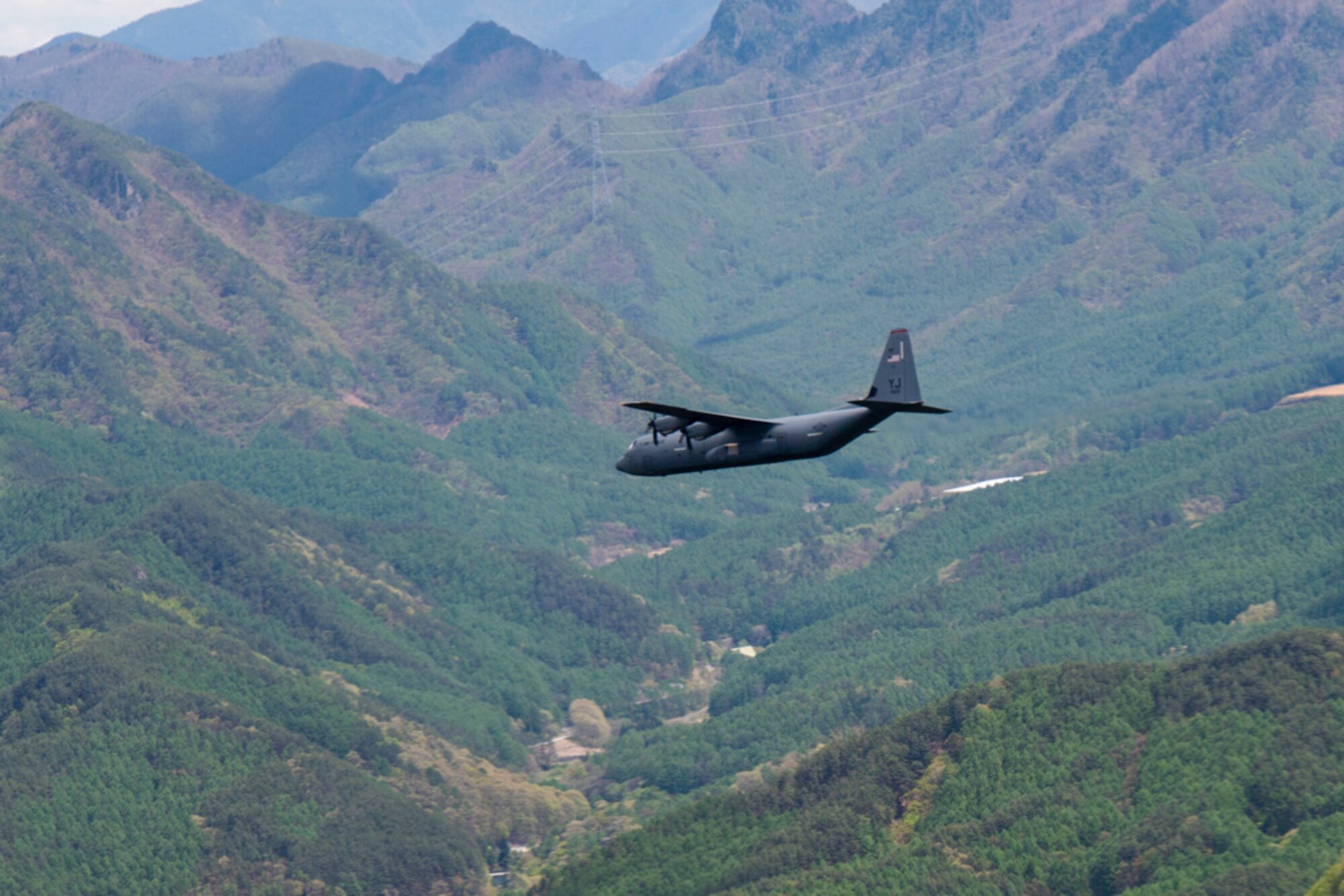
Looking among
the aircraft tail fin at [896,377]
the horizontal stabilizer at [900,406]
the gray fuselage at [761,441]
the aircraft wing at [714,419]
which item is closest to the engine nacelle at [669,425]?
the gray fuselage at [761,441]

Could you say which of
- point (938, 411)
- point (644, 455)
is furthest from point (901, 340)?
point (644, 455)

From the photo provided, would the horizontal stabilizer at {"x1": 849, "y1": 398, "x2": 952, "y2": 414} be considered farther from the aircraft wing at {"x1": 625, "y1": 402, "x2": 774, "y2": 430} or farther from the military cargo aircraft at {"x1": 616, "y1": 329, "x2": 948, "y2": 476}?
the aircraft wing at {"x1": 625, "y1": 402, "x2": 774, "y2": 430}

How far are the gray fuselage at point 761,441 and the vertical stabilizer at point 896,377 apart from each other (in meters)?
1.73

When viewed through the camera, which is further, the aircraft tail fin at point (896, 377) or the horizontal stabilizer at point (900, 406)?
the aircraft tail fin at point (896, 377)

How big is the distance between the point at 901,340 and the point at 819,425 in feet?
31.3

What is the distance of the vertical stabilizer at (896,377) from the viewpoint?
175 metres

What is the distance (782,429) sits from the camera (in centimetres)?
17788

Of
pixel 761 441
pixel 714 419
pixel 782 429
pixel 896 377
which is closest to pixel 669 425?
pixel 714 419

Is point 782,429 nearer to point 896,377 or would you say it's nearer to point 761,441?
point 761,441

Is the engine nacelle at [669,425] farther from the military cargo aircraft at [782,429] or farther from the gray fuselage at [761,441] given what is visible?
the gray fuselage at [761,441]

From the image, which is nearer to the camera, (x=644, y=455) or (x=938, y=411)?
(x=938, y=411)

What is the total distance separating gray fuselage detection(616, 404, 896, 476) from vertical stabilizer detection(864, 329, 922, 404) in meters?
1.73

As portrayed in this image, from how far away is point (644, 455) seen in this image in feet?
613

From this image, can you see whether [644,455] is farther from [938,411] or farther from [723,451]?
[938,411]
